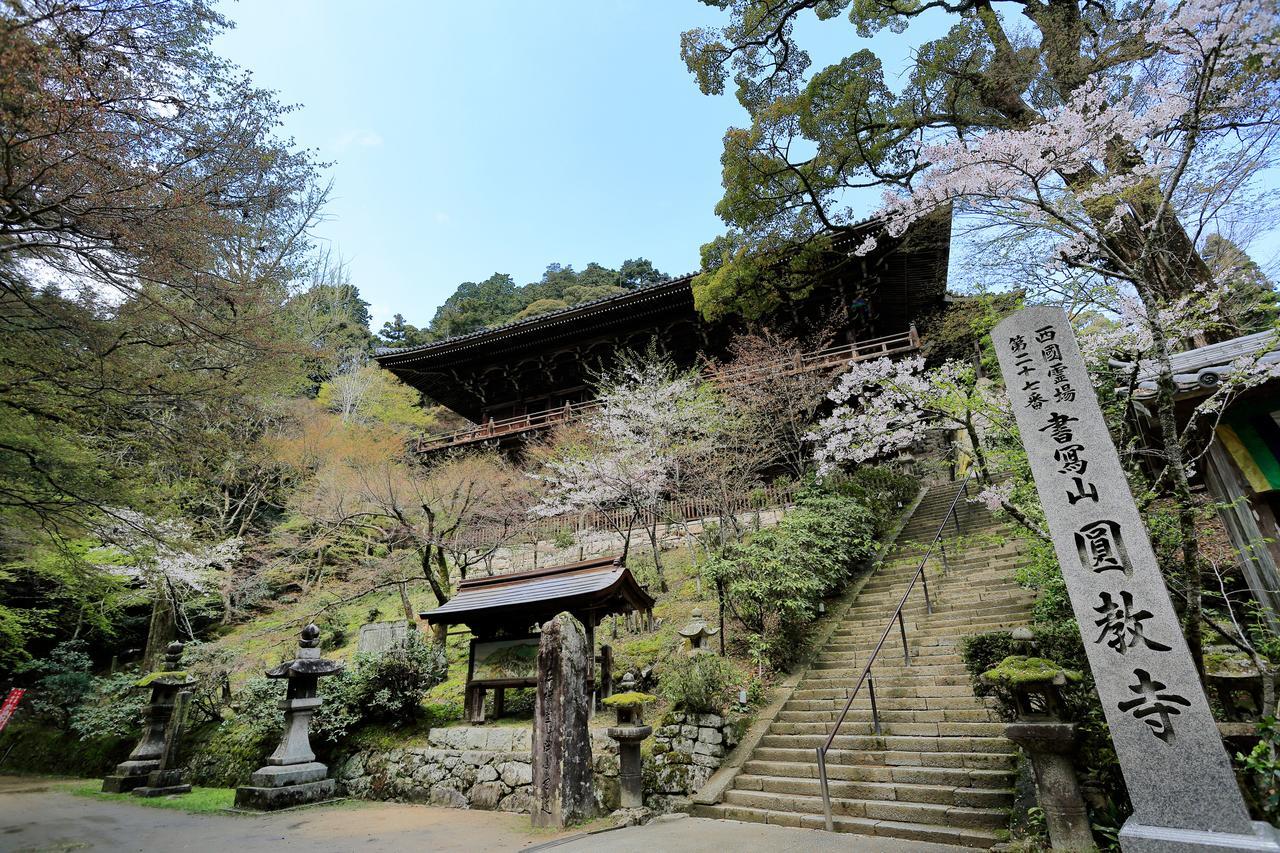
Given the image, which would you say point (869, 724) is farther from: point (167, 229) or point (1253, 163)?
point (167, 229)

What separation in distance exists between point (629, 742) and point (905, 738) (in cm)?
295

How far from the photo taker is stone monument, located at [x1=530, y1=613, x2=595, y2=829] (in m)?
5.94

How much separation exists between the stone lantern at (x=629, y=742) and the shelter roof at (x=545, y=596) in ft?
6.12

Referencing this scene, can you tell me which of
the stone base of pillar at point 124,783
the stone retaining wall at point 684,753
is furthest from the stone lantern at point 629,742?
the stone base of pillar at point 124,783

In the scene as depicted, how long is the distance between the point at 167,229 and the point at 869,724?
27.4 feet

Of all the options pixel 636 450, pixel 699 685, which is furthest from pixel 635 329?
pixel 699 685

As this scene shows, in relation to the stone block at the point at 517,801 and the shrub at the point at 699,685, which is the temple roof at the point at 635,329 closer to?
the shrub at the point at 699,685

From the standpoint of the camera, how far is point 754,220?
12.1 meters

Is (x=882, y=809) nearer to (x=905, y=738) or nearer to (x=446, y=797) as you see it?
(x=905, y=738)

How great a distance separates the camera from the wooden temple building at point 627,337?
15578 mm

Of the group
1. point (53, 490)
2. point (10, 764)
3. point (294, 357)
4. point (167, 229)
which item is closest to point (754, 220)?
point (294, 357)

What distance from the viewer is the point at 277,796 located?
7.73 meters

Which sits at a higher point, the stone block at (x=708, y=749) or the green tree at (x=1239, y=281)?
the green tree at (x=1239, y=281)

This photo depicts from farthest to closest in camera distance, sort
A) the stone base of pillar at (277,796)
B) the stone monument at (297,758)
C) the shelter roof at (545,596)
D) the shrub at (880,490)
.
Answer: the shrub at (880,490) < the shelter roof at (545,596) < the stone monument at (297,758) < the stone base of pillar at (277,796)
